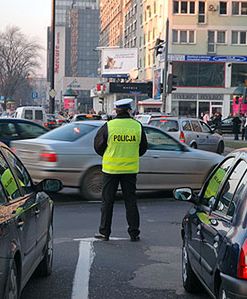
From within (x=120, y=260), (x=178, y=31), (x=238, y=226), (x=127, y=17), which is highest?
(x=127, y=17)

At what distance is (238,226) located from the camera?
3814 millimetres

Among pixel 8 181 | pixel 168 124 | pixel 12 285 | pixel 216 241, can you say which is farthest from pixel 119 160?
pixel 168 124

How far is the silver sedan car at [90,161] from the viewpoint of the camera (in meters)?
11.3

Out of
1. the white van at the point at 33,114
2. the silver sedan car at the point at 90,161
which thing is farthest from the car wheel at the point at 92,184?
the white van at the point at 33,114

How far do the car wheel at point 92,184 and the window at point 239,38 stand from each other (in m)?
50.2

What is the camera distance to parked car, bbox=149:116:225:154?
2300 cm

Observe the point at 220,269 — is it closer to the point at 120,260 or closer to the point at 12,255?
the point at 12,255

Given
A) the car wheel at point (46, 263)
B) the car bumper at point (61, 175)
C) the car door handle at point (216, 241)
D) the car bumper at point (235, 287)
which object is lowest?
the car wheel at point (46, 263)

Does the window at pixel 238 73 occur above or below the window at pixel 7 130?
above

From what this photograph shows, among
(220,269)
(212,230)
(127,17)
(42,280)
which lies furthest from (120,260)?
(127,17)

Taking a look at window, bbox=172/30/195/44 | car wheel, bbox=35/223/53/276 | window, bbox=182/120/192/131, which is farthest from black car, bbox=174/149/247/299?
window, bbox=172/30/195/44

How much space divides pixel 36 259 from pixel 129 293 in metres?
0.95

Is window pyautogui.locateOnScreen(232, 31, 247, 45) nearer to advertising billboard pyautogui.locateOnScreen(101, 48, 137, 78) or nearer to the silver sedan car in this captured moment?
advertising billboard pyautogui.locateOnScreen(101, 48, 137, 78)

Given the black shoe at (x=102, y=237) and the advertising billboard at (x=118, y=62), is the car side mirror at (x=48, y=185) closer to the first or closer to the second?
the black shoe at (x=102, y=237)
